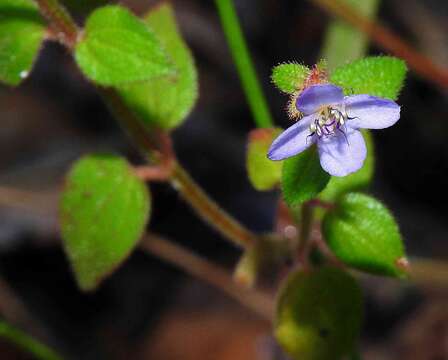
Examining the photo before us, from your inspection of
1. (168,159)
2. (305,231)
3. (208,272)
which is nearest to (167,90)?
(168,159)

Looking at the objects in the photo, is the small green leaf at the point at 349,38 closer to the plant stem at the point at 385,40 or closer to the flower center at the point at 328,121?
the plant stem at the point at 385,40

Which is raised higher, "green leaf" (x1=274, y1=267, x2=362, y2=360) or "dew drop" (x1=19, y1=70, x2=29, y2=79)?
"dew drop" (x1=19, y1=70, x2=29, y2=79)

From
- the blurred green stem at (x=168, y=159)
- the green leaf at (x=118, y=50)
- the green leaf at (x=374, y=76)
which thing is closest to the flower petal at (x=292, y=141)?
the green leaf at (x=374, y=76)

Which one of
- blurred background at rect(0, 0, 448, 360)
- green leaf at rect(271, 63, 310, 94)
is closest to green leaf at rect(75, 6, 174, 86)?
green leaf at rect(271, 63, 310, 94)

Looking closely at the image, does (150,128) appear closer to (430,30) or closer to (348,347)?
(348,347)

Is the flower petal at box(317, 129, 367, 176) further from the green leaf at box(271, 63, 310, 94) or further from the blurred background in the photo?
the blurred background

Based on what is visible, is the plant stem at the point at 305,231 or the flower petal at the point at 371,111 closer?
the flower petal at the point at 371,111

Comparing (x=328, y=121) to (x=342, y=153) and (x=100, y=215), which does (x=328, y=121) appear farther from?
(x=100, y=215)
